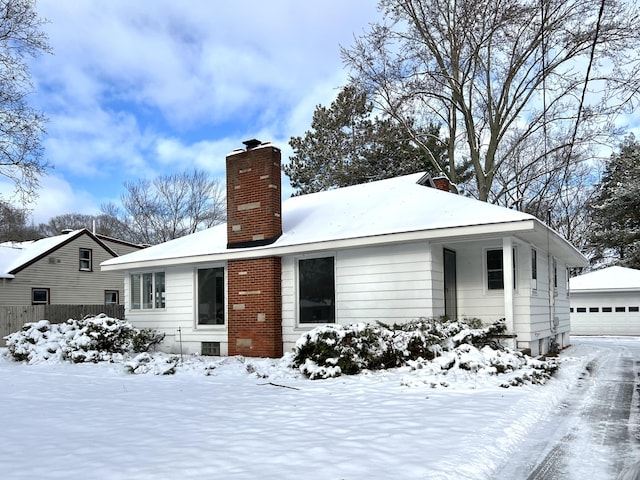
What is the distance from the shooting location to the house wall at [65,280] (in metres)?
25.4

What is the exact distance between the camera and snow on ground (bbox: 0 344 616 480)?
4.12m

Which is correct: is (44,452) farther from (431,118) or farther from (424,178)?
(431,118)

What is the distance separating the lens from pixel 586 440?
5.14m

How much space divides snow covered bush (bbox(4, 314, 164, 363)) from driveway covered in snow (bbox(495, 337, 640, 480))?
31.7 feet

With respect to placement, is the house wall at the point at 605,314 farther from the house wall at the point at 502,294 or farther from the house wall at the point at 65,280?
the house wall at the point at 65,280

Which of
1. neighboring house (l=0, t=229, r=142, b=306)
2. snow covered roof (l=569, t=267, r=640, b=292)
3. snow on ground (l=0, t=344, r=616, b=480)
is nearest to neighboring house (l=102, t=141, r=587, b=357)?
snow on ground (l=0, t=344, r=616, b=480)

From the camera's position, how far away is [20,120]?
58.5 ft

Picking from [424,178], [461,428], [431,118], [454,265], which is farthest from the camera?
[431,118]

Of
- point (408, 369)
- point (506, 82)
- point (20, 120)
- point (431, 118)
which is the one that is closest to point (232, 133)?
point (20, 120)

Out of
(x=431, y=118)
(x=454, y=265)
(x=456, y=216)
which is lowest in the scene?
(x=454, y=265)

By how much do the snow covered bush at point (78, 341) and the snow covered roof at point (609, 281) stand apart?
1918 centimetres

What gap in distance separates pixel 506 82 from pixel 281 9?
13.9m

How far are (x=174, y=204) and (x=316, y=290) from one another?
29.6m

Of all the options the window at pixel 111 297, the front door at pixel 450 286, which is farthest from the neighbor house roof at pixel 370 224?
the window at pixel 111 297
